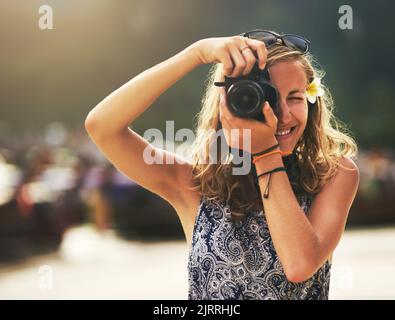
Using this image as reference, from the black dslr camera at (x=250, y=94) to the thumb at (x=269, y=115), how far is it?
0.01 metres

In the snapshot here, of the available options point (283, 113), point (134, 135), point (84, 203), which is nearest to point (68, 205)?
point (84, 203)

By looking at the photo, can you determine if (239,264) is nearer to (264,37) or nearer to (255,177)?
(255,177)

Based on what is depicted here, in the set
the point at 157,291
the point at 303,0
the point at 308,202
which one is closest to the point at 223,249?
the point at 308,202

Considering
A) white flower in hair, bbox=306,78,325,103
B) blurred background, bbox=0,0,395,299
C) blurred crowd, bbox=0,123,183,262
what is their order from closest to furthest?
white flower in hair, bbox=306,78,325,103 < blurred background, bbox=0,0,395,299 < blurred crowd, bbox=0,123,183,262

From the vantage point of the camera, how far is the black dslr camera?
4.98 ft

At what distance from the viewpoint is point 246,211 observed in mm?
1666

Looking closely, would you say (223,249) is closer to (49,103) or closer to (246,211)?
(246,211)

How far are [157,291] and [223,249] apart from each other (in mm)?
4182

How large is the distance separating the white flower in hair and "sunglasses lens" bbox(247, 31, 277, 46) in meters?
0.15

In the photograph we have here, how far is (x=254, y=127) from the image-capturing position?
153cm

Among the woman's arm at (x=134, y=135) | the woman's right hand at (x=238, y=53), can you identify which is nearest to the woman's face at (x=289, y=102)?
the woman's right hand at (x=238, y=53)

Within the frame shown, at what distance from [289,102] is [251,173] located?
0.71 ft

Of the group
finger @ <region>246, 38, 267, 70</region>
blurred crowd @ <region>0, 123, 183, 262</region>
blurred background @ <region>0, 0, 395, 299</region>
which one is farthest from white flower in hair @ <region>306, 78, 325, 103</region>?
blurred crowd @ <region>0, 123, 183, 262</region>

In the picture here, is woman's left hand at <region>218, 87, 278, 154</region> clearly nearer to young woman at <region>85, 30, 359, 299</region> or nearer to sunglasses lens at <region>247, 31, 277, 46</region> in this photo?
young woman at <region>85, 30, 359, 299</region>
